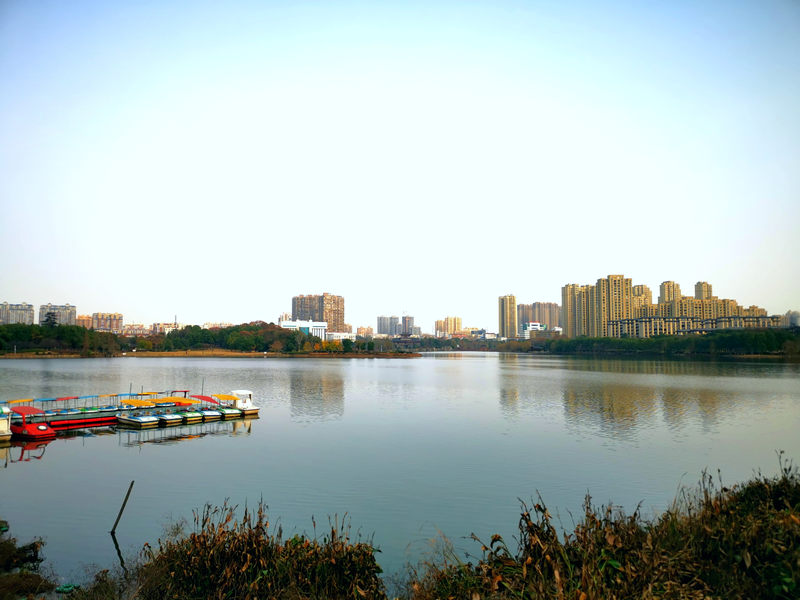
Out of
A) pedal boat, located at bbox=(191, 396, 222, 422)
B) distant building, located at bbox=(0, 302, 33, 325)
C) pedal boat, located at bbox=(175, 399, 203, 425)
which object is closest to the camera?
pedal boat, located at bbox=(175, 399, 203, 425)

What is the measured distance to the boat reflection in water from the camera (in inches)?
945

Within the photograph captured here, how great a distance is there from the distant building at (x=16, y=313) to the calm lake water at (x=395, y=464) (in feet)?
400

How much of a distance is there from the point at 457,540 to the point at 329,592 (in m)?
4.69

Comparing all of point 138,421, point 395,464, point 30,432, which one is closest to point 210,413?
point 138,421

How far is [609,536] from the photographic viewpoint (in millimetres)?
5609

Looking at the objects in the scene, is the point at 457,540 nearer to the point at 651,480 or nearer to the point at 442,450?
the point at 651,480

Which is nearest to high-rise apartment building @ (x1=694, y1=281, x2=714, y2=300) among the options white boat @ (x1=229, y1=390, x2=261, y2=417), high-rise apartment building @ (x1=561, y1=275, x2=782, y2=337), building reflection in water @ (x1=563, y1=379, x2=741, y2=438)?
high-rise apartment building @ (x1=561, y1=275, x2=782, y2=337)

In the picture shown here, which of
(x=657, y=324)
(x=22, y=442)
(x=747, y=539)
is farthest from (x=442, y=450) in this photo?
(x=657, y=324)

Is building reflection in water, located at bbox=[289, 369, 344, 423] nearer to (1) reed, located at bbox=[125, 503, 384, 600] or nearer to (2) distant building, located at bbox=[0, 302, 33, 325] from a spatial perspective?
(1) reed, located at bbox=[125, 503, 384, 600]

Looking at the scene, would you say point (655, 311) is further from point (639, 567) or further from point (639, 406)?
point (639, 567)

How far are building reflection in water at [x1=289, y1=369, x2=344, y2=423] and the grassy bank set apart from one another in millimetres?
20428

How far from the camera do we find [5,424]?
22812 millimetres

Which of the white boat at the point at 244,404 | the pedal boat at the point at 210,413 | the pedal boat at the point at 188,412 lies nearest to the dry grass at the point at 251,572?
the pedal boat at the point at 188,412

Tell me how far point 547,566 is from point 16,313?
6570 inches
